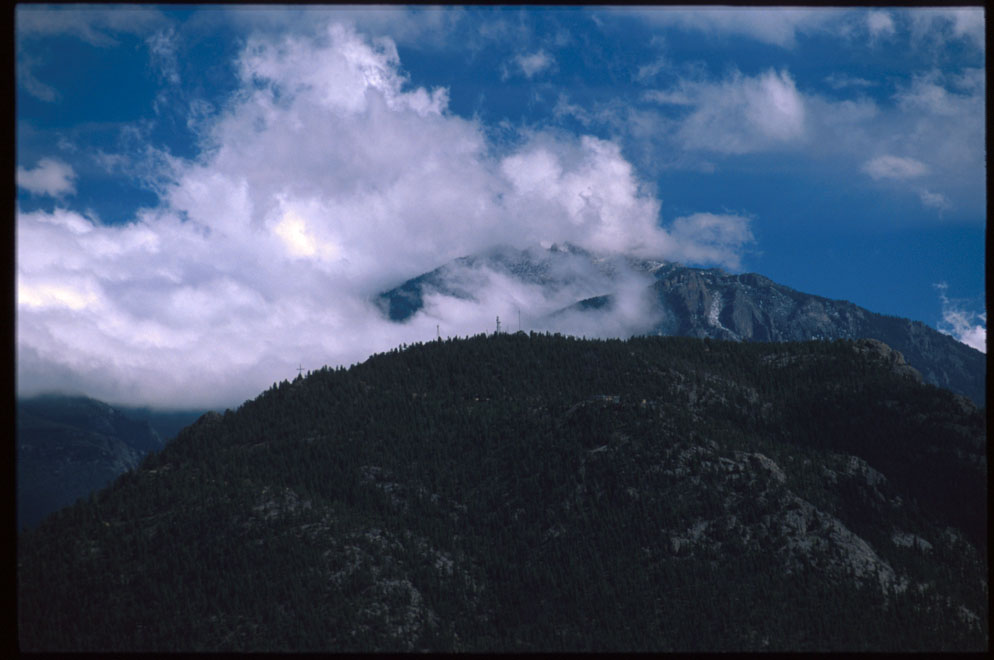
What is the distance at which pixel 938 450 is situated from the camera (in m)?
116

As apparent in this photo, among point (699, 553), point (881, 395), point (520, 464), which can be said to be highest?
point (881, 395)

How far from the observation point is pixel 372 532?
3986 inches

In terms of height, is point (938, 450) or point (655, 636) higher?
point (938, 450)

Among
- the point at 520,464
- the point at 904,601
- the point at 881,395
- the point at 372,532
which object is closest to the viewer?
the point at 904,601

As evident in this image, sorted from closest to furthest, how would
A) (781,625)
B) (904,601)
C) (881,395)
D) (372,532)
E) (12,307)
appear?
(12,307) < (781,625) < (904,601) < (372,532) < (881,395)

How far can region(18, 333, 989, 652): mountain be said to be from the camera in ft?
287

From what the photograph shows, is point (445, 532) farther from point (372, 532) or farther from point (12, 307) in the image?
point (12, 307)

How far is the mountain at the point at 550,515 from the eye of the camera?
87375 millimetres

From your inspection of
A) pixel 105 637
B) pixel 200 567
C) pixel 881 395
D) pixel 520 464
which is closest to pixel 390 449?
pixel 520 464

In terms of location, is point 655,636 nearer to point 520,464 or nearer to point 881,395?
point 520,464

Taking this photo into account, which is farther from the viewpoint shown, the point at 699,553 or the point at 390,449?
the point at 390,449

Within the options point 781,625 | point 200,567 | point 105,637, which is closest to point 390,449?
point 200,567

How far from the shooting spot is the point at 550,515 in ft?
352

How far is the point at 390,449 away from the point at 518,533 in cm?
2205
